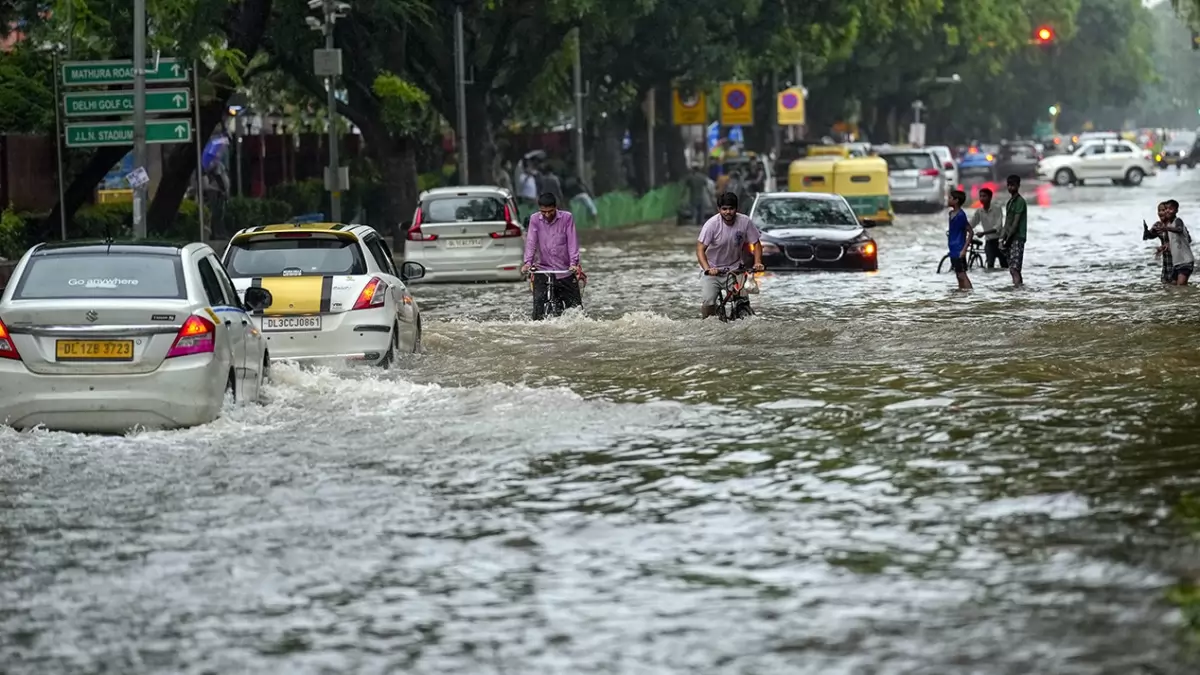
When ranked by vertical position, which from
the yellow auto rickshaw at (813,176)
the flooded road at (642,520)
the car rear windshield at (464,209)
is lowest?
the flooded road at (642,520)

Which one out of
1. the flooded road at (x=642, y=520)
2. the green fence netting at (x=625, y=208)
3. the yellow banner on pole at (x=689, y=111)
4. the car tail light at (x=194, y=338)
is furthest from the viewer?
the yellow banner on pole at (x=689, y=111)

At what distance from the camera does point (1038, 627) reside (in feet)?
27.4

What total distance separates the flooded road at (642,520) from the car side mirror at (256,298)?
0.69m

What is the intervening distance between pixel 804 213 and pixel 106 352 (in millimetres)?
19496

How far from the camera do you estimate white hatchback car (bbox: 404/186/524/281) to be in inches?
1235

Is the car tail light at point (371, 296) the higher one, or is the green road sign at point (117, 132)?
the green road sign at point (117, 132)

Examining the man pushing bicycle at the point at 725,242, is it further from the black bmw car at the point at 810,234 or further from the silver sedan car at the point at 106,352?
the black bmw car at the point at 810,234

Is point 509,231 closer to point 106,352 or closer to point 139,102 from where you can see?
point 139,102

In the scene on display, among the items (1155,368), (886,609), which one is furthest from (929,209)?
(886,609)

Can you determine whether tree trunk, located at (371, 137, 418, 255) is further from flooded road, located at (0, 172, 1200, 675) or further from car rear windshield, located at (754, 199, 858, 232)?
flooded road, located at (0, 172, 1200, 675)

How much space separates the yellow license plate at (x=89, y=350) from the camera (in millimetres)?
14156

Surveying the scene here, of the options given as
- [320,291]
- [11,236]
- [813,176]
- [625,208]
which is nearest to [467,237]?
[11,236]

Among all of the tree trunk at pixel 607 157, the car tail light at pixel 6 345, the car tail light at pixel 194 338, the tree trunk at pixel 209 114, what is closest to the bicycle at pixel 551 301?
the car tail light at pixel 194 338

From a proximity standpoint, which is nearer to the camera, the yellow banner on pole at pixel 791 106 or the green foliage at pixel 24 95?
the green foliage at pixel 24 95
